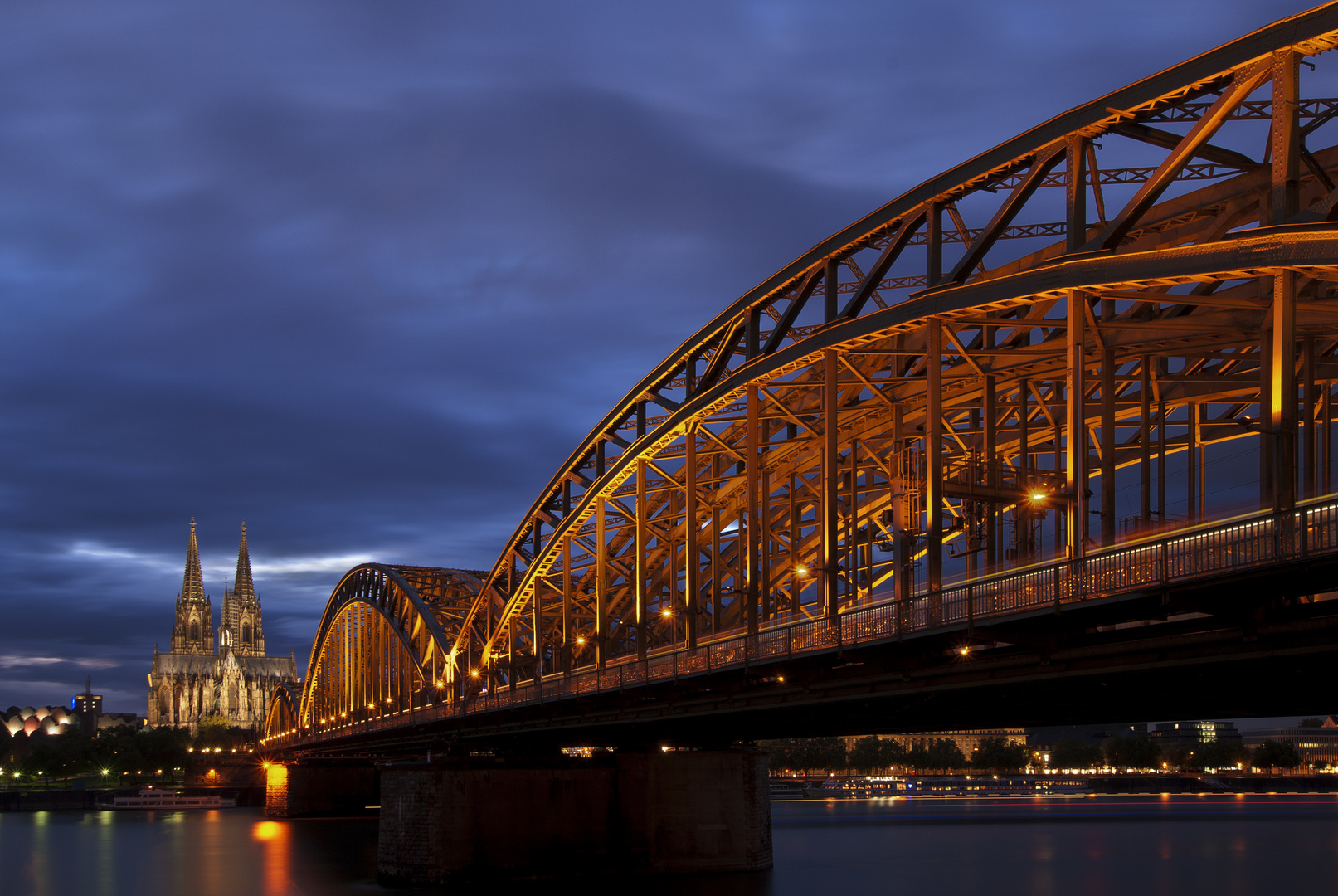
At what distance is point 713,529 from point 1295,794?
6752 inches

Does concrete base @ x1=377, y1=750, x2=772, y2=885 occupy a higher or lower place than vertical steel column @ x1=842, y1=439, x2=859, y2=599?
lower

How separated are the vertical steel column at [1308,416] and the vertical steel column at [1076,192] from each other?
17.9 ft

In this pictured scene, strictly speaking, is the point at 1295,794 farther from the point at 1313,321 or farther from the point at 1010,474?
the point at 1313,321

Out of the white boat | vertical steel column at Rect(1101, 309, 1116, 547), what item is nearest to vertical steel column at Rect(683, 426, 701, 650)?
vertical steel column at Rect(1101, 309, 1116, 547)

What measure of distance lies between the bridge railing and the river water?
55.8 feet

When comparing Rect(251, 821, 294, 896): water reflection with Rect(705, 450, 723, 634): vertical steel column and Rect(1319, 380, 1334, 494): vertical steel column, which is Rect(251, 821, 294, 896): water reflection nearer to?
Rect(705, 450, 723, 634): vertical steel column

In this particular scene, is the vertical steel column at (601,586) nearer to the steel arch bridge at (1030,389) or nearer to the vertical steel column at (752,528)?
the steel arch bridge at (1030,389)

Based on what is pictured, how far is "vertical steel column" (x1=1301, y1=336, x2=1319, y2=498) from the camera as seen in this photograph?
2897 centimetres

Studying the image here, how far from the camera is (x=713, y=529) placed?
59.1 metres

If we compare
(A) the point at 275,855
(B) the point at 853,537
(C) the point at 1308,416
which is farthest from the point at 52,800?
(C) the point at 1308,416

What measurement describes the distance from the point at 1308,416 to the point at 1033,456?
2447 centimetres

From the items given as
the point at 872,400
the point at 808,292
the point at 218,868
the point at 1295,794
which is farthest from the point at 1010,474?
the point at 1295,794

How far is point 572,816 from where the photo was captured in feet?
188

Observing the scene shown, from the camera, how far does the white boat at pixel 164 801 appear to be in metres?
168
